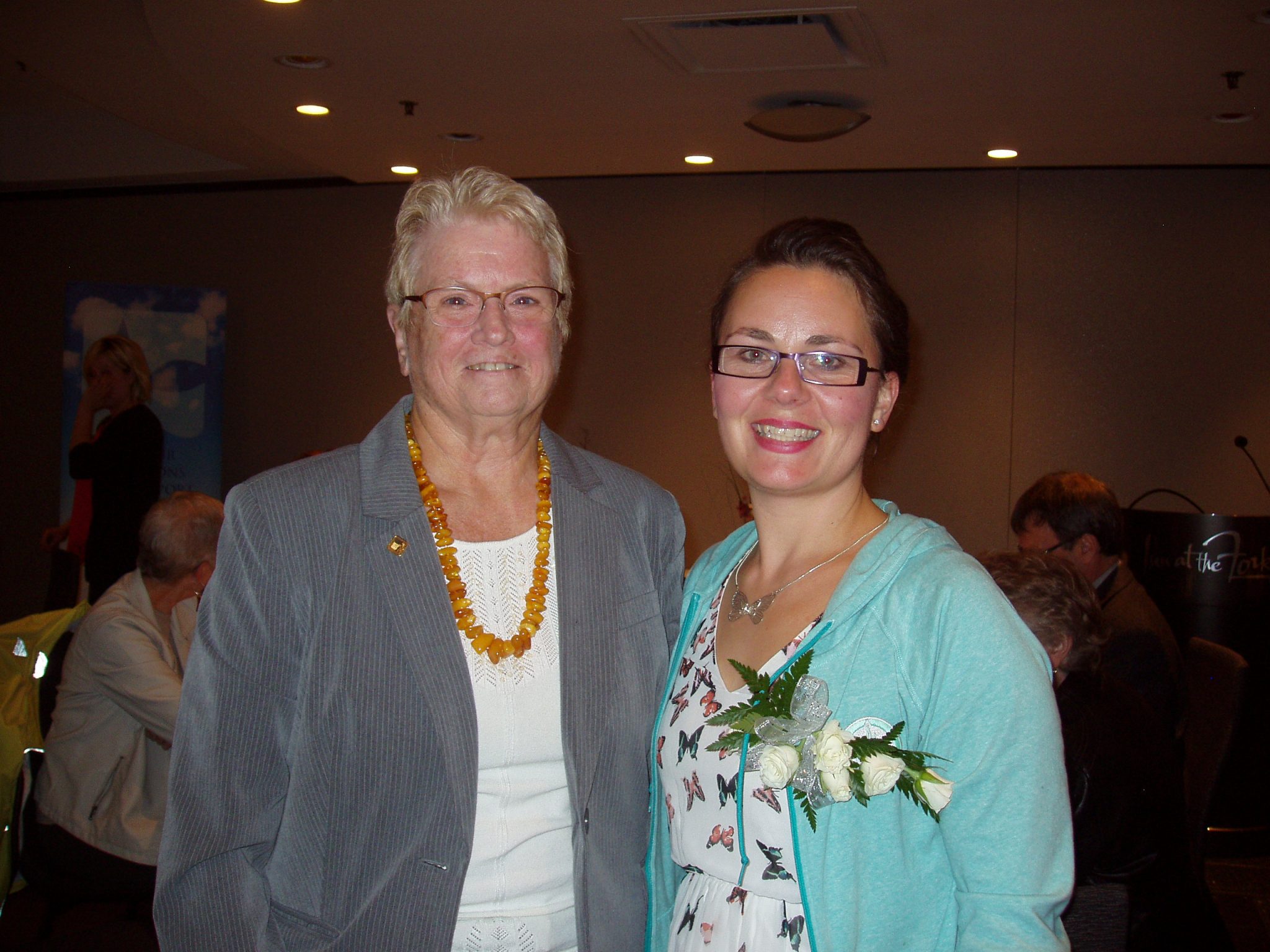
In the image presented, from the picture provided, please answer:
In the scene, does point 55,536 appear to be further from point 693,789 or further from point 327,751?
point 693,789

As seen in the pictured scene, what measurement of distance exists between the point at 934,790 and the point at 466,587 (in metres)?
0.77

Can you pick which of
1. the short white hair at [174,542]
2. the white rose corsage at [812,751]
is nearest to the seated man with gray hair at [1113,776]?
the white rose corsage at [812,751]

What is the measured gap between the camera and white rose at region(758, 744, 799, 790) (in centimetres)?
133

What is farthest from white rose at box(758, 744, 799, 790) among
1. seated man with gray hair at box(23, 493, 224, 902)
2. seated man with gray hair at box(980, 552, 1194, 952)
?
seated man with gray hair at box(23, 493, 224, 902)

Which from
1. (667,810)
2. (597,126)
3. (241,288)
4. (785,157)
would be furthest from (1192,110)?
(241,288)

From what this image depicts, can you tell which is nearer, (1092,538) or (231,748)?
(231,748)

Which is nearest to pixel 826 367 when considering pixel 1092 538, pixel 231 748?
pixel 231 748

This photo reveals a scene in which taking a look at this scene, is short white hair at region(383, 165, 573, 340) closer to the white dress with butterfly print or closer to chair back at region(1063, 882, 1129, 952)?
the white dress with butterfly print

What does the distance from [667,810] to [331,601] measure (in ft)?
1.92

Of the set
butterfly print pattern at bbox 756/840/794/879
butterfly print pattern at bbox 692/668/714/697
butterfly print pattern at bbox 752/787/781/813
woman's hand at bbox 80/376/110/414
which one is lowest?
butterfly print pattern at bbox 756/840/794/879

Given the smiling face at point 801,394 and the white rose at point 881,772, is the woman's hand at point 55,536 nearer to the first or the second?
the smiling face at point 801,394

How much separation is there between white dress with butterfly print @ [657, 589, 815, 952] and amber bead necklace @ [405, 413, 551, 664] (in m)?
0.26

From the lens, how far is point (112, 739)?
2.97 m

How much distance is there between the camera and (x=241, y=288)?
7.91 meters
